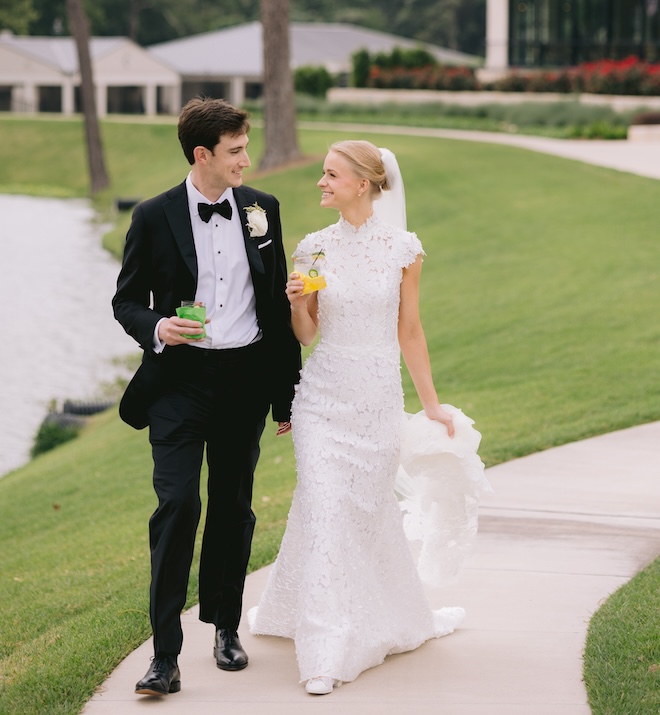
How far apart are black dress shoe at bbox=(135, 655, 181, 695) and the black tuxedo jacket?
950 millimetres

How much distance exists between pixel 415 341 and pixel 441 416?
348 millimetres

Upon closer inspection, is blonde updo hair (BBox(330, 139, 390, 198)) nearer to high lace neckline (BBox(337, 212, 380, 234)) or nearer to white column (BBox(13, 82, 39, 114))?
high lace neckline (BBox(337, 212, 380, 234))

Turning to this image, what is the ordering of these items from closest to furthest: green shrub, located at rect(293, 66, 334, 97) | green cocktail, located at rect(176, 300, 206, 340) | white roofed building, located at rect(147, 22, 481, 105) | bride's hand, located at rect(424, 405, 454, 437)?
green cocktail, located at rect(176, 300, 206, 340), bride's hand, located at rect(424, 405, 454, 437), green shrub, located at rect(293, 66, 334, 97), white roofed building, located at rect(147, 22, 481, 105)

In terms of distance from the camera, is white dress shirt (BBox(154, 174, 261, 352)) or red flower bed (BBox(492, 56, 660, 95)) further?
red flower bed (BBox(492, 56, 660, 95))

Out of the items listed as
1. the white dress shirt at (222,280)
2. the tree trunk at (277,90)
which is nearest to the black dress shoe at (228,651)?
the white dress shirt at (222,280)

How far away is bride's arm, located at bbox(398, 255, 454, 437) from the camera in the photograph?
17.9 feet

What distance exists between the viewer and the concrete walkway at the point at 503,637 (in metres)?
5.01

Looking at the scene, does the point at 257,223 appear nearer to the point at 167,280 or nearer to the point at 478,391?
the point at 167,280

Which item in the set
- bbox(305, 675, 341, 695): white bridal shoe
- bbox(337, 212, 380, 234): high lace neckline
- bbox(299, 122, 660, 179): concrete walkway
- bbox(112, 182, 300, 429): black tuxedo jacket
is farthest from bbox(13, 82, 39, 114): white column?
Result: bbox(305, 675, 341, 695): white bridal shoe

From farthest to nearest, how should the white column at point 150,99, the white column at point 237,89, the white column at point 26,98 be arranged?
the white column at point 26,98 → the white column at point 150,99 → the white column at point 237,89

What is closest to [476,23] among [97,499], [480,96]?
[480,96]

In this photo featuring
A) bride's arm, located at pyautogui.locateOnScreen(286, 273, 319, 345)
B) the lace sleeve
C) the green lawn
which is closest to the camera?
bride's arm, located at pyautogui.locateOnScreen(286, 273, 319, 345)

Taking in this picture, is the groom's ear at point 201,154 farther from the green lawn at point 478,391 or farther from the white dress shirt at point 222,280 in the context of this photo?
the green lawn at point 478,391

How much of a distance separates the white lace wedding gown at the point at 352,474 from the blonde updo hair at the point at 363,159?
0.23m
